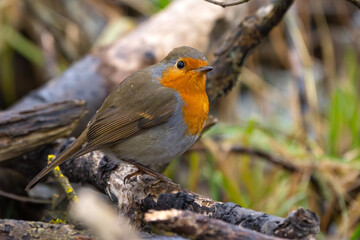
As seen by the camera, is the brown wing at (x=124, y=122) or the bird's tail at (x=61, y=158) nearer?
the bird's tail at (x=61, y=158)

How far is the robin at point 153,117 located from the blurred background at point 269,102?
1.02 m

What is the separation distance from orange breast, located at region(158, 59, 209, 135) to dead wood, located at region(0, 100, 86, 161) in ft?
2.07

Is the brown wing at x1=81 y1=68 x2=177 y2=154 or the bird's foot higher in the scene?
the brown wing at x1=81 y1=68 x2=177 y2=154

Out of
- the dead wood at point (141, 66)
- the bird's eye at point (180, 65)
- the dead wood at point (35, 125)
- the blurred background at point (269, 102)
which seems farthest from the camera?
the blurred background at point (269, 102)

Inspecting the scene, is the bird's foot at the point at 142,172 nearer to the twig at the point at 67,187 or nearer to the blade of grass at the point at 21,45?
the twig at the point at 67,187

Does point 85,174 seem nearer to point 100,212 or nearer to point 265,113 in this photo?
point 100,212

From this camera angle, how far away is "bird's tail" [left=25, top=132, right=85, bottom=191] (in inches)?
96.5

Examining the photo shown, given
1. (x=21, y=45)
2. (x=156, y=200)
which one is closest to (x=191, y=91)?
(x=156, y=200)

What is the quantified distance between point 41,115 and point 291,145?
90.1 inches

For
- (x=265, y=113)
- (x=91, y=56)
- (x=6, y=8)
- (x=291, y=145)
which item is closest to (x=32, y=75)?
(x=6, y=8)

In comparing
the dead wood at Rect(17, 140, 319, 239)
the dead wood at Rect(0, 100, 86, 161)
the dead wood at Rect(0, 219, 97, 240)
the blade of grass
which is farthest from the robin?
the blade of grass

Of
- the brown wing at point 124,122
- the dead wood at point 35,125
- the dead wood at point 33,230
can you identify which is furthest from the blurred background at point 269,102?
the dead wood at point 33,230

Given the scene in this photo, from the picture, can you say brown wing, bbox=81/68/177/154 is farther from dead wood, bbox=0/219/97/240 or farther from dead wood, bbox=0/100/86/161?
dead wood, bbox=0/219/97/240

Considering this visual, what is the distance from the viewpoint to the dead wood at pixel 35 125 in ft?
9.20
